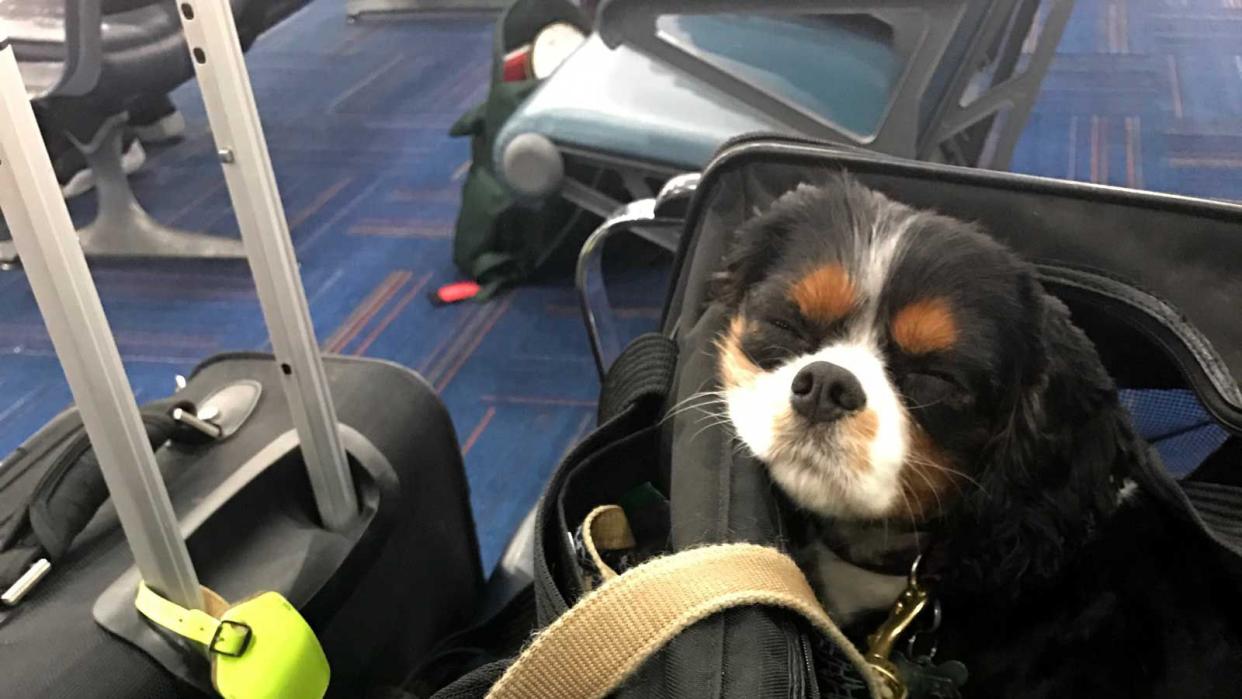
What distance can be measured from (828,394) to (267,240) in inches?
19.3

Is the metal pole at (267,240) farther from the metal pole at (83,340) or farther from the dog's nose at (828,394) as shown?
the dog's nose at (828,394)

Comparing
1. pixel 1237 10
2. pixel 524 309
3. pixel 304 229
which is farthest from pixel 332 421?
pixel 1237 10

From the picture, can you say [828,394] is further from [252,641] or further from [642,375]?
[252,641]

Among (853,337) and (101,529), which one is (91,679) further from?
(853,337)

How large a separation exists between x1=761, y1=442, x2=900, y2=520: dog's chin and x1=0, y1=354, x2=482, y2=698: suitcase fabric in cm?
43

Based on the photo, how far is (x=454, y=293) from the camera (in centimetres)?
224

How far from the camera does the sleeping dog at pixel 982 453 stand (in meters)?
0.78

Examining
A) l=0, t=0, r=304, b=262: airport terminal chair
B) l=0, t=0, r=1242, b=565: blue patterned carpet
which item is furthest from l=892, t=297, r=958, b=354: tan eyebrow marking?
l=0, t=0, r=304, b=262: airport terminal chair

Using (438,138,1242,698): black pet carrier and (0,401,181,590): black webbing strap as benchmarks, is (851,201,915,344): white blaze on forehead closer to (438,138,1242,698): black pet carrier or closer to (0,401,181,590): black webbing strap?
(438,138,1242,698): black pet carrier

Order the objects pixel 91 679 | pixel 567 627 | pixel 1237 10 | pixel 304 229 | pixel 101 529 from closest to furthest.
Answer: pixel 567 627 < pixel 91 679 < pixel 101 529 < pixel 304 229 < pixel 1237 10

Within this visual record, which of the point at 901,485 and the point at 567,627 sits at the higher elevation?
the point at 567,627

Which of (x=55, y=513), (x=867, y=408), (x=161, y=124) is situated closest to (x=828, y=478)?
(x=867, y=408)

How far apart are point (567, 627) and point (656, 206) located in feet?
2.19

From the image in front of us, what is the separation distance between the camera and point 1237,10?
3402 millimetres
